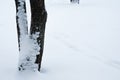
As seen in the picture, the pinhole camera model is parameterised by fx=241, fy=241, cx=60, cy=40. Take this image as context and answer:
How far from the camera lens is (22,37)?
4.12 meters

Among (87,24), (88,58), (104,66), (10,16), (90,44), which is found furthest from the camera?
(10,16)

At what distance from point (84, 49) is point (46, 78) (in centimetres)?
224

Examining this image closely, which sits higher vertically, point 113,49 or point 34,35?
point 34,35

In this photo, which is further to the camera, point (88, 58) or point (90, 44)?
point (90, 44)

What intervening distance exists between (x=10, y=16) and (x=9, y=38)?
3.98 meters

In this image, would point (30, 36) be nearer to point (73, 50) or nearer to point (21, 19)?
point (21, 19)

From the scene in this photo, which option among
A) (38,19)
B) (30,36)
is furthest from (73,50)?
(38,19)

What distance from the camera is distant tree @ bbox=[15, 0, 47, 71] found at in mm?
4008

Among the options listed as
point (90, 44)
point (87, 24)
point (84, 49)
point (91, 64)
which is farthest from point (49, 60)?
point (87, 24)

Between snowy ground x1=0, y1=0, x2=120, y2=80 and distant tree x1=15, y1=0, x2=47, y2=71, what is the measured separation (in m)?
0.21

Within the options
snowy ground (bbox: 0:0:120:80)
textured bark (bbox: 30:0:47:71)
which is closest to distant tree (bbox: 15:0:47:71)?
textured bark (bbox: 30:0:47:71)

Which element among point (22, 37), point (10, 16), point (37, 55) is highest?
point (22, 37)

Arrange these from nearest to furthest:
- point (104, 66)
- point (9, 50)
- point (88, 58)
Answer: point (104, 66)
point (88, 58)
point (9, 50)

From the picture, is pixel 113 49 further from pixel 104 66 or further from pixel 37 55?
pixel 37 55
